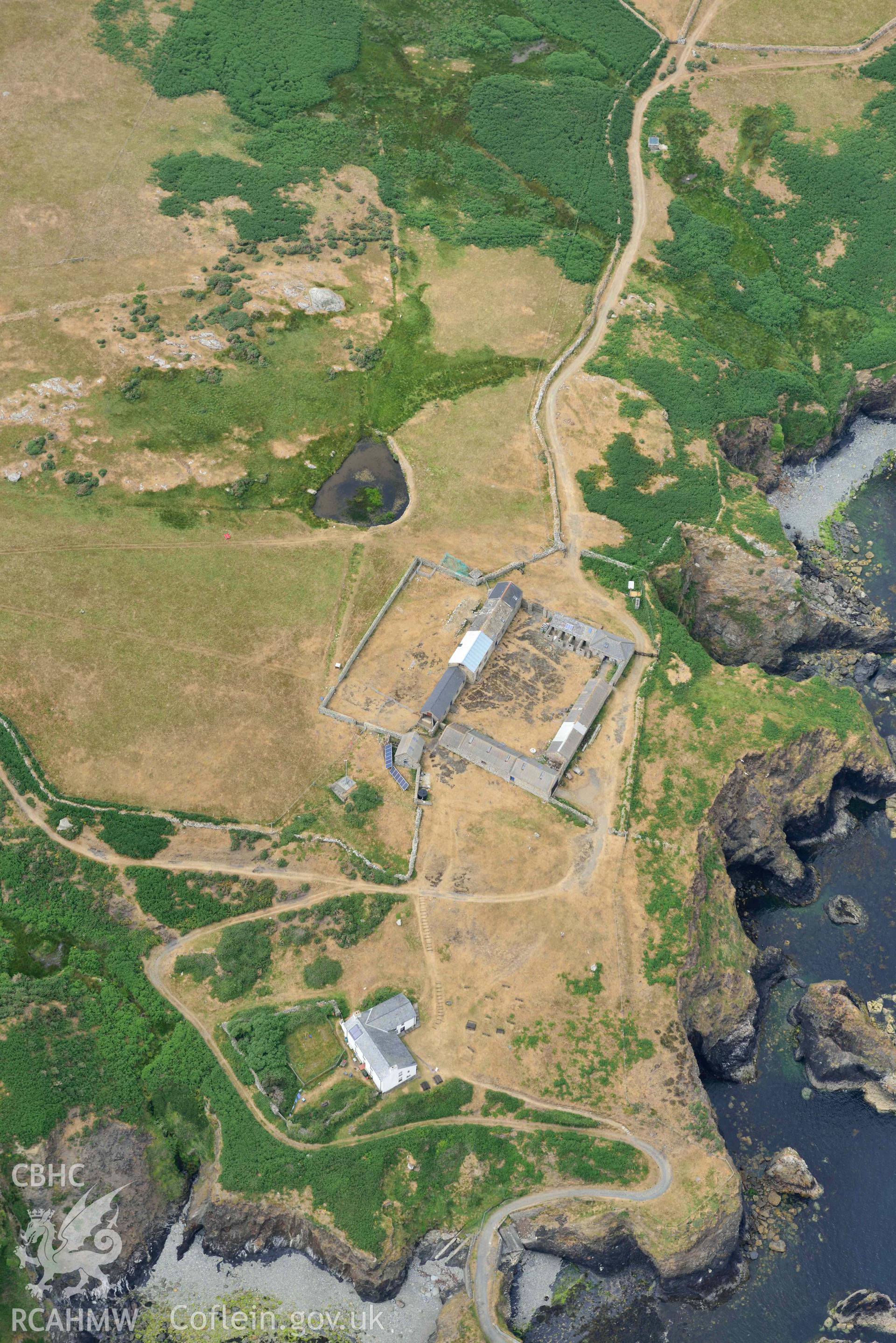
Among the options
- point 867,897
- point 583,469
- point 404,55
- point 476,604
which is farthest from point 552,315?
point 867,897

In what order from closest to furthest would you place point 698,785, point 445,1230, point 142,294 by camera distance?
point 445,1230, point 698,785, point 142,294

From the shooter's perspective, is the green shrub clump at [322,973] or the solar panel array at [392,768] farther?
the solar panel array at [392,768]

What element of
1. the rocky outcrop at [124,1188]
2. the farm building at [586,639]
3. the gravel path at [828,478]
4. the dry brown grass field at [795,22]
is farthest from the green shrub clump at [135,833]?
the dry brown grass field at [795,22]

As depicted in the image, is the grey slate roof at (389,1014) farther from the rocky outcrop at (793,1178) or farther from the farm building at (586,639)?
the farm building at (586,639)

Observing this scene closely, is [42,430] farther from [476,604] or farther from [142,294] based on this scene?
[476,604]

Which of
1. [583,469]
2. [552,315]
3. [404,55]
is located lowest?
[583,469]

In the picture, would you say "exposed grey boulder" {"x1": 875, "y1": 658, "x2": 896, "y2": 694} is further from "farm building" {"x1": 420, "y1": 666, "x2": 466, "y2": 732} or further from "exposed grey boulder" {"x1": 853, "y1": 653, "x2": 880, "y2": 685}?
"farm building" {"x1": 420, "y1": 666, "x2": 466, "y2": 732}

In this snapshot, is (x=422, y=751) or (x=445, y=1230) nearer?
(x=445, y=1230)
